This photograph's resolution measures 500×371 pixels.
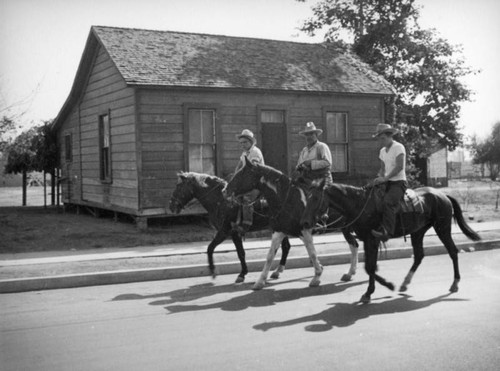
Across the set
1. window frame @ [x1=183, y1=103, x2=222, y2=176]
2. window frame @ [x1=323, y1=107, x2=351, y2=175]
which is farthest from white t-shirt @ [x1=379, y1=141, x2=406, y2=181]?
window frame @ [x1=323, y1=107, x2=351, y2=175]

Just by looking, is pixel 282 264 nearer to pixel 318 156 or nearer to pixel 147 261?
pixel 318 156

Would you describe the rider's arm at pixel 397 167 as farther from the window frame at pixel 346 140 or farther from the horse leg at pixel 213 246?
the window frame at pixel 346 140

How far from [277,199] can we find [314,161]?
832mm

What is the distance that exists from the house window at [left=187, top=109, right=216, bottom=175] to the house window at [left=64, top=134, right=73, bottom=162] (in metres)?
7.74

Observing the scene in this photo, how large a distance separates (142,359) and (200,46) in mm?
13881

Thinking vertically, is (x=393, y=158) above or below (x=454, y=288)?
above

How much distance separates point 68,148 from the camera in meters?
22.0

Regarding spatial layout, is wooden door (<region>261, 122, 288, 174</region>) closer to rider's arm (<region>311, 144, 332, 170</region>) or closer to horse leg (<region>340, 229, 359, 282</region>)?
horse leg (<region>340, 229, 359, 282</region>)

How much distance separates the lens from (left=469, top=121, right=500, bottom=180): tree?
3851 cm

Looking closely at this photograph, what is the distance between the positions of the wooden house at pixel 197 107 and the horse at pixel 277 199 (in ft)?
22.7

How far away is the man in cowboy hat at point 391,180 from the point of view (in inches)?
323

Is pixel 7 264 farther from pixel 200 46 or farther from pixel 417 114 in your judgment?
pixel 417 114

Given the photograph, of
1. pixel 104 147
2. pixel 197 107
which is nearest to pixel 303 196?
pixel 197 107

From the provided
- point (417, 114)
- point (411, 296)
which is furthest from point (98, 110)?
point (417, 114)
